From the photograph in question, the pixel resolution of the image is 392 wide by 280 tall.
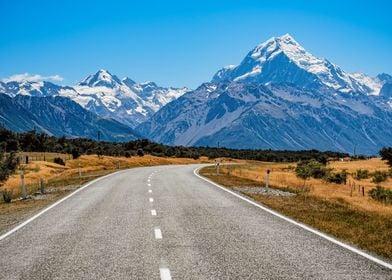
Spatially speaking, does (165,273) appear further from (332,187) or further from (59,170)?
(59,170)

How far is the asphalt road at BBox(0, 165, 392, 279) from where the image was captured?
27.8 ft

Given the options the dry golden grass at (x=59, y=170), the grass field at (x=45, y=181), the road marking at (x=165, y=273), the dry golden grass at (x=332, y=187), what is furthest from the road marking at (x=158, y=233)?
the dry golden grass at (x=59, y=170)

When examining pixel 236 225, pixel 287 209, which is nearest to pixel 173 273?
pixel 236 225

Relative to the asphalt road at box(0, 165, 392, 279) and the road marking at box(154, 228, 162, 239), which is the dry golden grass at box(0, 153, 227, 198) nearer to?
the asphalt road at box(0, 165, 392, 279)

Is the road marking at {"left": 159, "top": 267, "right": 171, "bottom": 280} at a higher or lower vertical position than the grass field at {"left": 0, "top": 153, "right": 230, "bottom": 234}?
lower

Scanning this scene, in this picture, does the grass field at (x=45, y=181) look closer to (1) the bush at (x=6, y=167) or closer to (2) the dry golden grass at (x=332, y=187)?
(1) the bush at (x=6, y=167)

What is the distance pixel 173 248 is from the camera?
34.6 feet

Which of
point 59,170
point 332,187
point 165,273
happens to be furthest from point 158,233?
point 59,170

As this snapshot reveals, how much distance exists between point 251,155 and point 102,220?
483 feet

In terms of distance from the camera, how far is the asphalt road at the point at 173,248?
8.48 meters

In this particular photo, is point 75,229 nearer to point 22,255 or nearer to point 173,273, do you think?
point 22,255

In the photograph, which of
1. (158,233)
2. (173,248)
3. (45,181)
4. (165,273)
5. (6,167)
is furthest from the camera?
(6,167)

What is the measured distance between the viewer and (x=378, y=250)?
10.5 m

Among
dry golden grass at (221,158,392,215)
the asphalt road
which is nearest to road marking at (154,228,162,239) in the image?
the asphalt road
